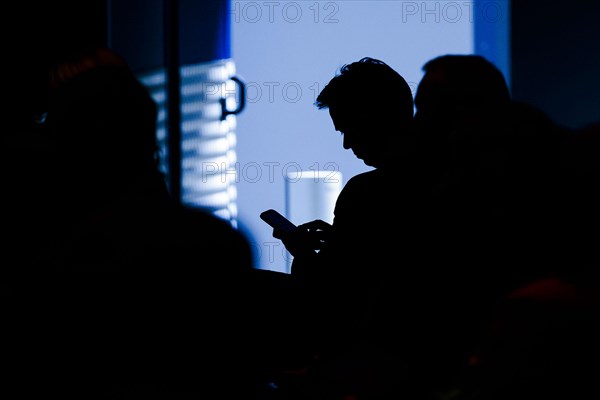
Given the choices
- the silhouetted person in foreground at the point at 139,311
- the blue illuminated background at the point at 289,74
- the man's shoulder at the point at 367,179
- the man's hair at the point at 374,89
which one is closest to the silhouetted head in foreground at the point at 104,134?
the silhouetted person in foreground at the point at 139,311

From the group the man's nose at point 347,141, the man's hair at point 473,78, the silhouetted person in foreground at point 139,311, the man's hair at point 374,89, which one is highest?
the man's hair at point 374,89

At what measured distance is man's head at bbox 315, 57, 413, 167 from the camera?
210 cm

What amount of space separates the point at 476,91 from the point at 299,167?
7.83 ft

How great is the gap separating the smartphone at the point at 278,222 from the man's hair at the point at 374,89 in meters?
0.42

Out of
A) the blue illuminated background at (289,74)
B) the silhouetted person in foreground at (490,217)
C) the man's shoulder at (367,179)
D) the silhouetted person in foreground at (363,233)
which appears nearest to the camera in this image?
the silhouetted person in foreground at (490,217)

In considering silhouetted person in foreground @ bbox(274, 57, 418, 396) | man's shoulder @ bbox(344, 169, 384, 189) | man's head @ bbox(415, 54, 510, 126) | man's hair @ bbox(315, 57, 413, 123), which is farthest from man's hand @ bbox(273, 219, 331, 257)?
man's head @ bbox(415, 54, 510, 126)

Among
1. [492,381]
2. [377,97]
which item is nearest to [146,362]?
[492,381]

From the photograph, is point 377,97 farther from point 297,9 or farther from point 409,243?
point 297,9

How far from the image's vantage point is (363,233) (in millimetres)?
1882

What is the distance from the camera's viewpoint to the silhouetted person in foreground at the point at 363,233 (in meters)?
→ 1.37

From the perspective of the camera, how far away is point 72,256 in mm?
1062

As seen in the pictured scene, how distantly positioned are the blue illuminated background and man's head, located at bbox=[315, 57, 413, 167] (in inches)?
52.7

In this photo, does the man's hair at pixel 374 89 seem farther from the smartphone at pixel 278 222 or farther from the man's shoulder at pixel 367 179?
the smartphone at pixel 278 222

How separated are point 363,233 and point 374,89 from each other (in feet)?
1.59
